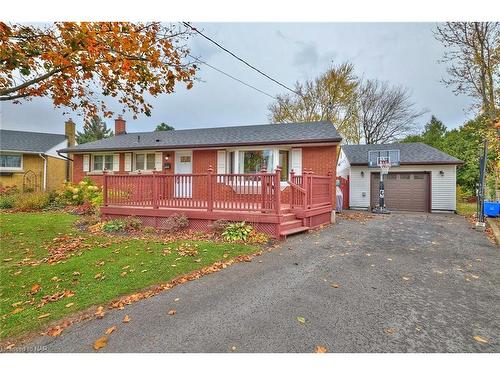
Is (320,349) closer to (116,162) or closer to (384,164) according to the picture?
(384,164)

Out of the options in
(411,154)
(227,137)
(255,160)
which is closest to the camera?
(255,160)

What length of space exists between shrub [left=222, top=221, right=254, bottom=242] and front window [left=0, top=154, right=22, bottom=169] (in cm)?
2202

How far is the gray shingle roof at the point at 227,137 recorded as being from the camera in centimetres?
1132

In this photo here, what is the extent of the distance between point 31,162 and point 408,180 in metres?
27.6

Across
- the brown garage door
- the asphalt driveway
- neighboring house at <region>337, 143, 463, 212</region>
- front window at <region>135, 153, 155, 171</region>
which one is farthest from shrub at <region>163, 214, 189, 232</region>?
the brown garage door

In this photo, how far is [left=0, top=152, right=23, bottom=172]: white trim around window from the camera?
19.3m

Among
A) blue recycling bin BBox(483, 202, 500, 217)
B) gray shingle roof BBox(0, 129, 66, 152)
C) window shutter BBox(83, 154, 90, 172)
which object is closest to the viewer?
blue recycling bin BBox(483, 202, 500, 217)

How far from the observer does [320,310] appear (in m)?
3.14

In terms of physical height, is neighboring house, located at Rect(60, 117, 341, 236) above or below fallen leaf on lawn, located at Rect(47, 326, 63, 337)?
above

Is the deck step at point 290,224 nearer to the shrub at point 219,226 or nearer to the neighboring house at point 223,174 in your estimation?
the neighboring house at point 223,174

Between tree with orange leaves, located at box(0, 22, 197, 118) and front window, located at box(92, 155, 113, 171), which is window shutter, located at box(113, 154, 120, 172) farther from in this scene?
tree with orange leaves, located at box(0, 22, 197, 118)

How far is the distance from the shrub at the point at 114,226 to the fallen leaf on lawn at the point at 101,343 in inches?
221

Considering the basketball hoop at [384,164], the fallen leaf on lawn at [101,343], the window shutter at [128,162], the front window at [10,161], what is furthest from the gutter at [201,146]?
the fallen leaf on lawn at [101,343]

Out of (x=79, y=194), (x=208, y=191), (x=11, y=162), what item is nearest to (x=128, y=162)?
(x=79, y=194)
